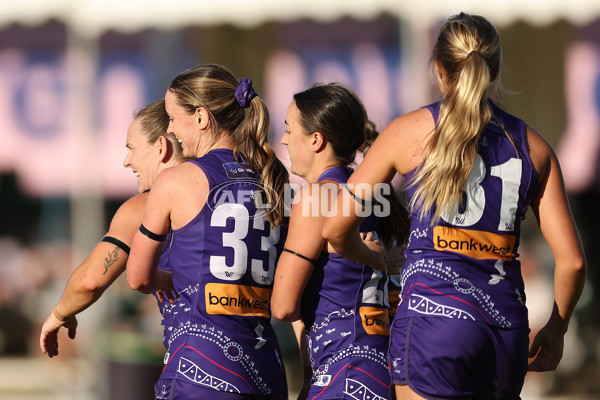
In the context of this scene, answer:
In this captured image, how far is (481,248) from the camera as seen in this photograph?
2418mm

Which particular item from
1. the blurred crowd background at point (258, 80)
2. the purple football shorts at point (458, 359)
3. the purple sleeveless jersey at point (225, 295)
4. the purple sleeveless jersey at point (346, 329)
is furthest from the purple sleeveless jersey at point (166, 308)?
the blurred crowd background at point (258, 80)

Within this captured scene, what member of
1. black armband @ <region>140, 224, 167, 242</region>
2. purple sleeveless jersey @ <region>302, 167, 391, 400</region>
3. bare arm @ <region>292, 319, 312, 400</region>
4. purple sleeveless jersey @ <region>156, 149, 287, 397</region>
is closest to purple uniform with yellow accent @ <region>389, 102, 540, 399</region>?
purple sleeveless jersey @ <region>302, 167, 391, 400</region>

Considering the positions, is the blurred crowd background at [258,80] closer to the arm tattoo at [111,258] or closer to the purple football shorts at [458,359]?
the arm tattoo at [111,258]

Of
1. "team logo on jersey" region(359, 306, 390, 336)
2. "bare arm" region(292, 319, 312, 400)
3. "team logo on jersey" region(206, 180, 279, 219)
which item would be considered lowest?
"bare arm" region(292, 319, 312, 400)

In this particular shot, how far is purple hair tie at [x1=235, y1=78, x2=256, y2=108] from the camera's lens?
288 centimetres

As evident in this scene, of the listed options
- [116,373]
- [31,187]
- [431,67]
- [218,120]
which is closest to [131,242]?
[218,120]

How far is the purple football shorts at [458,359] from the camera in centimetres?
235

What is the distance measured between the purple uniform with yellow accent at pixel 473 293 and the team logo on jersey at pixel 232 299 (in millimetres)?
502

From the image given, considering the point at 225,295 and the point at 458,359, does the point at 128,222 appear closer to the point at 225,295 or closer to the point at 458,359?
the point at 225,295

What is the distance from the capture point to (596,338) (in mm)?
8016

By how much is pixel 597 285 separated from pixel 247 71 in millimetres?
4075

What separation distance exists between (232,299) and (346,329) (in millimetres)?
377

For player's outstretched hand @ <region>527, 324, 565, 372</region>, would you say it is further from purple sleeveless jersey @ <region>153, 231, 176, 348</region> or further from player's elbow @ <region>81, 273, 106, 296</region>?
player's elbow @ <region>81, 273, 106, 296</region>

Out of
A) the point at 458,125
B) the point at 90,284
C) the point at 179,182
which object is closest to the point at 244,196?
the point at 179,182
